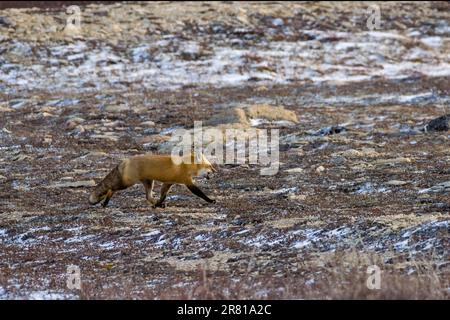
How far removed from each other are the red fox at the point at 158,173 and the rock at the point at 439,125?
24.6 feet

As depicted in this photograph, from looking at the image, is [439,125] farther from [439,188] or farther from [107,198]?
[107,198]

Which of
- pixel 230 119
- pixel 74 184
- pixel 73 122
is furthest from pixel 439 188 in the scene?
pixel 73 122

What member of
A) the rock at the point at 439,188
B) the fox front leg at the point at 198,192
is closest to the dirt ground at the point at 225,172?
the rock at the point at 439,188

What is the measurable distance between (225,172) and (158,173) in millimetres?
3160

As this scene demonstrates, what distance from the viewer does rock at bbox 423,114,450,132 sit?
18875 mm

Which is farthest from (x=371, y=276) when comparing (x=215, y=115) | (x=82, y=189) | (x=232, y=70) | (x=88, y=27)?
(x=88, y=27)

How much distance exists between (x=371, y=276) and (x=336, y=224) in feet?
9.19

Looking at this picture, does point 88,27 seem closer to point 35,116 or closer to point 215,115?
point 35,116

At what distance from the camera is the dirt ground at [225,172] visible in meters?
9.59

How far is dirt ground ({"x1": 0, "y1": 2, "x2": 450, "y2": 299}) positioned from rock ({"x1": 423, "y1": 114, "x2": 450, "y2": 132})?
229mm

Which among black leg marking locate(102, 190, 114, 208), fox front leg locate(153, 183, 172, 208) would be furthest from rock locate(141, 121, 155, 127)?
fox front leg locate(153, 183, 172, 208)

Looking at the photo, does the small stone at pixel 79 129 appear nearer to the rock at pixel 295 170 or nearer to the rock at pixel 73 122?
the rock at pixel 73 122

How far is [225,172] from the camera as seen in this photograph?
15812mm

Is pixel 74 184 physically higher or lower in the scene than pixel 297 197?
lower
